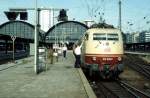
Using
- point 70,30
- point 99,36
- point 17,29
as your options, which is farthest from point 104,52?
point 17,29

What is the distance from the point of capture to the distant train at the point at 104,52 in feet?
79.7

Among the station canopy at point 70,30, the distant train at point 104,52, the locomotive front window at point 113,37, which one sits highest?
the station canopy at point 70,30

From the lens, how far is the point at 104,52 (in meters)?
24.5

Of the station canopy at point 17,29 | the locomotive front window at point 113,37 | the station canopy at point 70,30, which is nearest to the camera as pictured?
the locomotive front window at point 113,37

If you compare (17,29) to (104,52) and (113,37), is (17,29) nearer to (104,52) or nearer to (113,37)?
(113,37)

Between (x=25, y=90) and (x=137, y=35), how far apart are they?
86909 mm

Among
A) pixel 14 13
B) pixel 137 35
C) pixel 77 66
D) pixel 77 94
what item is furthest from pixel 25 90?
pixel 137 35

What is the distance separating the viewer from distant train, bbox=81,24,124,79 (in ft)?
79.7

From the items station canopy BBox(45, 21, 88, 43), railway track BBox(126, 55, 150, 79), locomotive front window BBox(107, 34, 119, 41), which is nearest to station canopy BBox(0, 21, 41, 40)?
station canopy BBox(45, 21, 88, 43)

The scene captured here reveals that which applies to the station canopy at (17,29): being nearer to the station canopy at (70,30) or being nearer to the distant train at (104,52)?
the station canopy at (70,30)

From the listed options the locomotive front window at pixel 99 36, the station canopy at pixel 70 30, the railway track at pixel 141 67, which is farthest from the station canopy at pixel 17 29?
the locomotive front window at pixel 99 36

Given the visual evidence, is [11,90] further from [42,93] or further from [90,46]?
[90,46]

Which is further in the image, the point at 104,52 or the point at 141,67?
the point at 141,67

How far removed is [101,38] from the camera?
25203 mm
